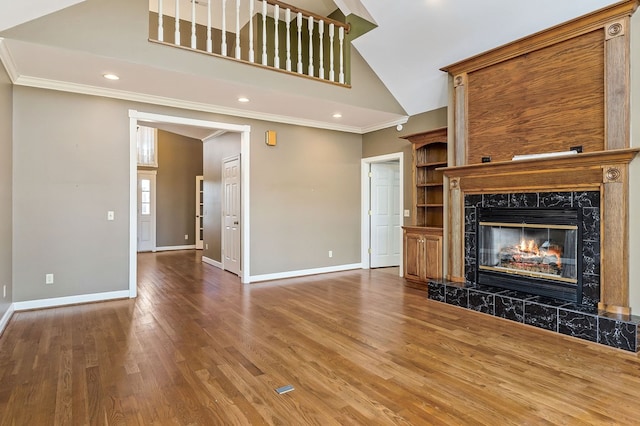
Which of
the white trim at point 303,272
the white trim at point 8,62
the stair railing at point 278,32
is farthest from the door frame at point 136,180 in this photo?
the white trim at point 8,62

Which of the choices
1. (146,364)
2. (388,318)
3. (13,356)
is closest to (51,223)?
(13,356)

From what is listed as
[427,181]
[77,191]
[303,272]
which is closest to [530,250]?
[427,181]

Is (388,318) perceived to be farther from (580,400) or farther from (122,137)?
(122,137)

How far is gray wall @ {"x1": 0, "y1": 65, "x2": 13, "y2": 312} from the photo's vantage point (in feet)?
11.8

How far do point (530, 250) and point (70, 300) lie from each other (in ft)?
18.2

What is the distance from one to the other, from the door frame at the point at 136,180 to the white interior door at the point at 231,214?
0.42 m

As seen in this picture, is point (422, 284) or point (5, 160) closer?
point (5, 160)

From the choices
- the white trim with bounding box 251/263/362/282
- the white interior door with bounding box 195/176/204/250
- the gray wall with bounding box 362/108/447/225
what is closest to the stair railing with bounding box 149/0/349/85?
the gray wall with bounding box 362/108/447/225

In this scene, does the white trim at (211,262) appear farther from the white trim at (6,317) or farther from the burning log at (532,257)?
the burning log at (532,257)

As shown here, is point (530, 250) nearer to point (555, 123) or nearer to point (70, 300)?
point (555, 123)

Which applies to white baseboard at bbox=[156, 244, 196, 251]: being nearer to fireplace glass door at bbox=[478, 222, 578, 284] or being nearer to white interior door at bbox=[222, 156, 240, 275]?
white interior door at bbox=[222, 156, 240, 275]

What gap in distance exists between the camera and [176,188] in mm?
10539

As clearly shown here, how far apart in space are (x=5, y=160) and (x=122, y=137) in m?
1.28

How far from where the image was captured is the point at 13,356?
2908 millimetres
